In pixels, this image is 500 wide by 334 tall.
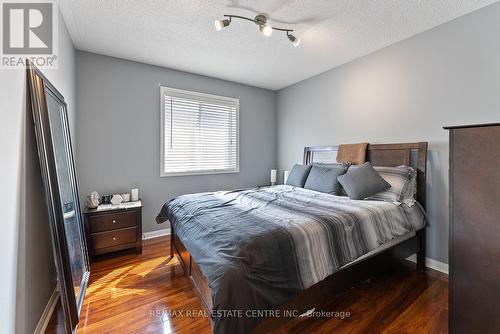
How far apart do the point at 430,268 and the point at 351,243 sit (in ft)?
5.02

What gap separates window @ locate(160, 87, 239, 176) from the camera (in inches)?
136

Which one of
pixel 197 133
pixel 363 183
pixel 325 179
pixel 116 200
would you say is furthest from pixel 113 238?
pixel 363 183

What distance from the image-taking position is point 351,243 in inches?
66.8

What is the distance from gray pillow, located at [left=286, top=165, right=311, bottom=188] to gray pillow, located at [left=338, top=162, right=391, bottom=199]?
2.33 ft

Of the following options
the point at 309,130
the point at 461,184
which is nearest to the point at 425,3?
the point at 461,184

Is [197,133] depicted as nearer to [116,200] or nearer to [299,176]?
[116,200]

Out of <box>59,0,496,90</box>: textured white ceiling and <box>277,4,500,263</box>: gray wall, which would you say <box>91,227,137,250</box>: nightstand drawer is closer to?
<box>59,0,496,90</box>: textured white ceiling

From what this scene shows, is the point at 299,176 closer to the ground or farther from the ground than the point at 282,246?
farther from the ground

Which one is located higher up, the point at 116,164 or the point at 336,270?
the point at 116,164

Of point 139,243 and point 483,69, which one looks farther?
point 139,243

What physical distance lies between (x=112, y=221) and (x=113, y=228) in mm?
→ 88

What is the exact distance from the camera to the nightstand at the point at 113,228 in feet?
8.35

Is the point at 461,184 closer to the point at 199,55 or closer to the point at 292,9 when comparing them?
the point at 292,9

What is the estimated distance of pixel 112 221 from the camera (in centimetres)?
265
